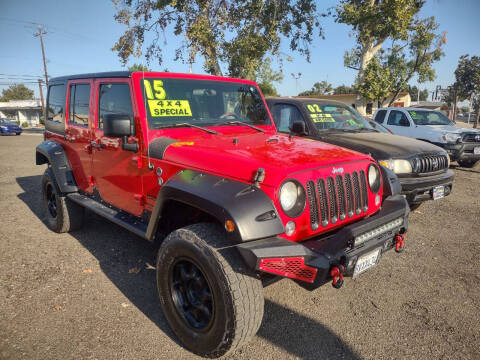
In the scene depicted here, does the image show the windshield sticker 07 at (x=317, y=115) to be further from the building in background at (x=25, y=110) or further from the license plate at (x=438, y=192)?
the building in background at (x=25, y=110)

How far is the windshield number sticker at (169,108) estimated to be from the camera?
2994mm

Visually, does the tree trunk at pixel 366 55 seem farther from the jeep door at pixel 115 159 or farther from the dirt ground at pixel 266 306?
the jeep door at pixel 115 159

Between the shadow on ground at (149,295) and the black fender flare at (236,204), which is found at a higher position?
the black fender flare at (236,204)

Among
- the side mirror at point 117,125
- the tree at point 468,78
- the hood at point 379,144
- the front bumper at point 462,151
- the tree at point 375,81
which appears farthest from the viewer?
the tree at point 468,78

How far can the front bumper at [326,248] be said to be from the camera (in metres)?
1.92

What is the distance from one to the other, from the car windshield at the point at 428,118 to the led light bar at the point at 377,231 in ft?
27.8

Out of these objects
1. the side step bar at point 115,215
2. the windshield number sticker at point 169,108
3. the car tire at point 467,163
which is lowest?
the car tire at point 467,163

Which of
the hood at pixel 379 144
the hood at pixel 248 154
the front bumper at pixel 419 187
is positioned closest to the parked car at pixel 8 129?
the hood at pixel 379 144

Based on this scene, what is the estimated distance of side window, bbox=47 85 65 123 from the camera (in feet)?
14.5

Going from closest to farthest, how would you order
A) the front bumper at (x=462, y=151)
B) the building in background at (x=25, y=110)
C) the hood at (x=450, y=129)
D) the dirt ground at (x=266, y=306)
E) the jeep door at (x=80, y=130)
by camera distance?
1. the dirt ground at (x=266, y=306)
2. the jeep door at (x=80, y=130)
3. the front bumper at (x=462, y=151)
4. the hood at (x=450, y=129)
5. the building in background at (x=25, y=110)

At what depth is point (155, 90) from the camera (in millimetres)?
3043

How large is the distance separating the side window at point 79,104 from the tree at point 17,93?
112705 mm

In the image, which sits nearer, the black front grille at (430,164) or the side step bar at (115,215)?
the side step bar at (115,215)

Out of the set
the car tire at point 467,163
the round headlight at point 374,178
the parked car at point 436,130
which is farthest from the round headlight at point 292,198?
the car tire at point 467,163
